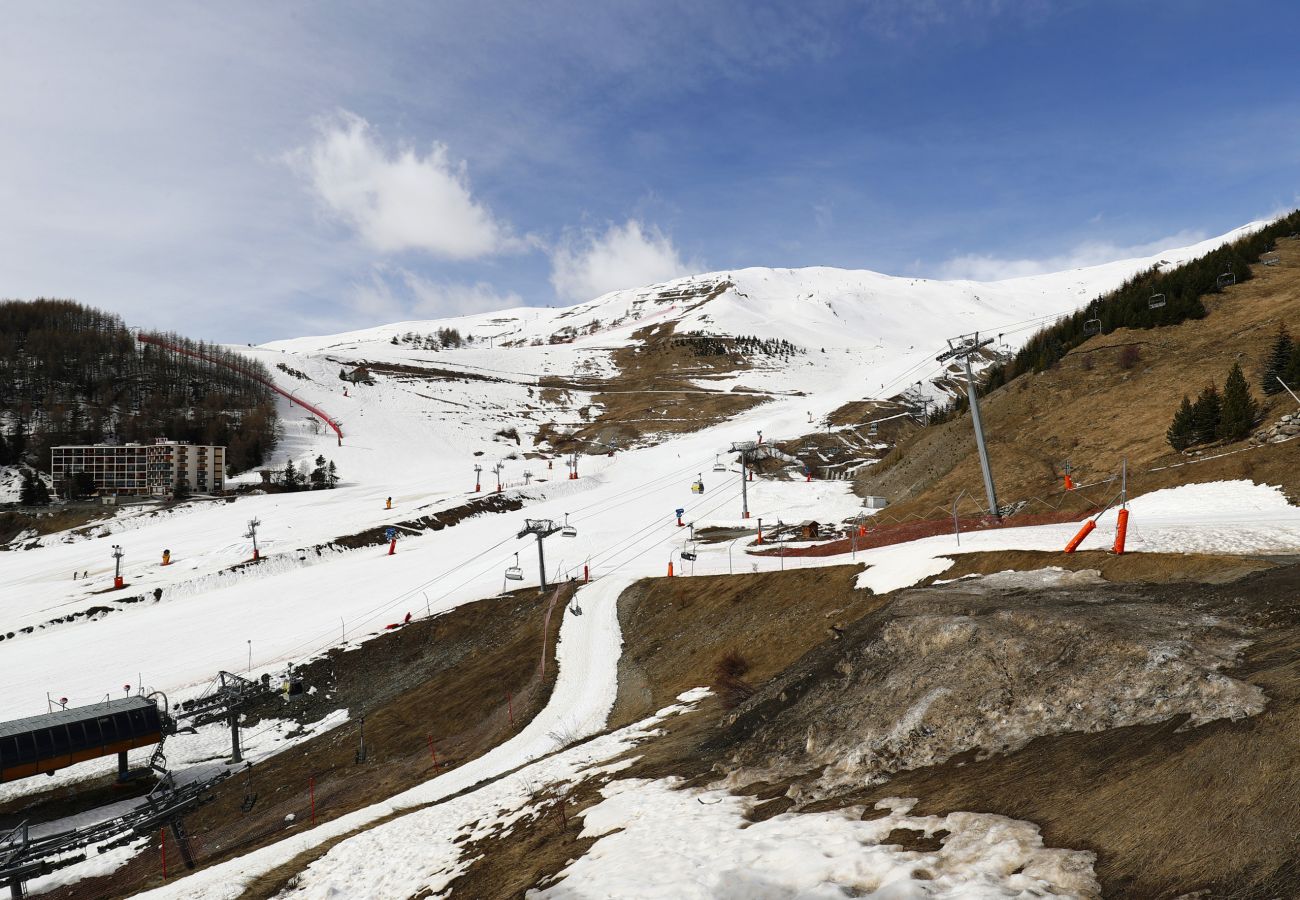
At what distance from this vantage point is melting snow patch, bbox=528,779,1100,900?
9125 millimetres

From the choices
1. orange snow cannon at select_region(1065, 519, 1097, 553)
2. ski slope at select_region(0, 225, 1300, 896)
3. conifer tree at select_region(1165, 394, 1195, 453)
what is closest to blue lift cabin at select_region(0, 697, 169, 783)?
ski slope at select_region(0, 225, 1300, 896)

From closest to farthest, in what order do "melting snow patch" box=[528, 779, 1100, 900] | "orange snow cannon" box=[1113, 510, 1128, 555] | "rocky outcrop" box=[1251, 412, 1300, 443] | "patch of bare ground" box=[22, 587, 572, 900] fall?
"melting snow patch" box=[528, 779, 1100, 900] < "orange snow cannon" box=[1113, 510, 1128, 555] < "patch of bare ground" box=[22, 587, 572, 900] < "rocky outcrop" box=[1251, 412, 1300, 443]

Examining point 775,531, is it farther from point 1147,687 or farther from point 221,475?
point 221,475

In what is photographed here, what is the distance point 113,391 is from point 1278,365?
715 ft

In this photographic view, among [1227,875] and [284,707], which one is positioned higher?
[1227,875]

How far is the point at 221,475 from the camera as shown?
120188 millimetres

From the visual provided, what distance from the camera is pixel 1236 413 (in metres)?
39.2

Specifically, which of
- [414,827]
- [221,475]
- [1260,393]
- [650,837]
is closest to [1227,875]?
[650,837]

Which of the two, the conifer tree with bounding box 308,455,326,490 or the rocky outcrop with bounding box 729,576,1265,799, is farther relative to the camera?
the conifer tree with bounding box 308,455,326,490

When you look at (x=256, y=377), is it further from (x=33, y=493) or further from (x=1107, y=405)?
(x=1107, y=405)

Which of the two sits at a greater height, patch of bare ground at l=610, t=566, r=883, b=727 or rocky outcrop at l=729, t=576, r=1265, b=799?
rocky outcrop at l=729, t=576, r=1265, b=799

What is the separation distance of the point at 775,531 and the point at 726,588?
21.0 m

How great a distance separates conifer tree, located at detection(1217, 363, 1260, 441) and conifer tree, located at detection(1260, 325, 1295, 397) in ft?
16.0

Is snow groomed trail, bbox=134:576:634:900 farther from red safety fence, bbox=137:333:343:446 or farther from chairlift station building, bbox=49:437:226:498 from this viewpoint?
red safety fence, bbox=137:333:343:446
